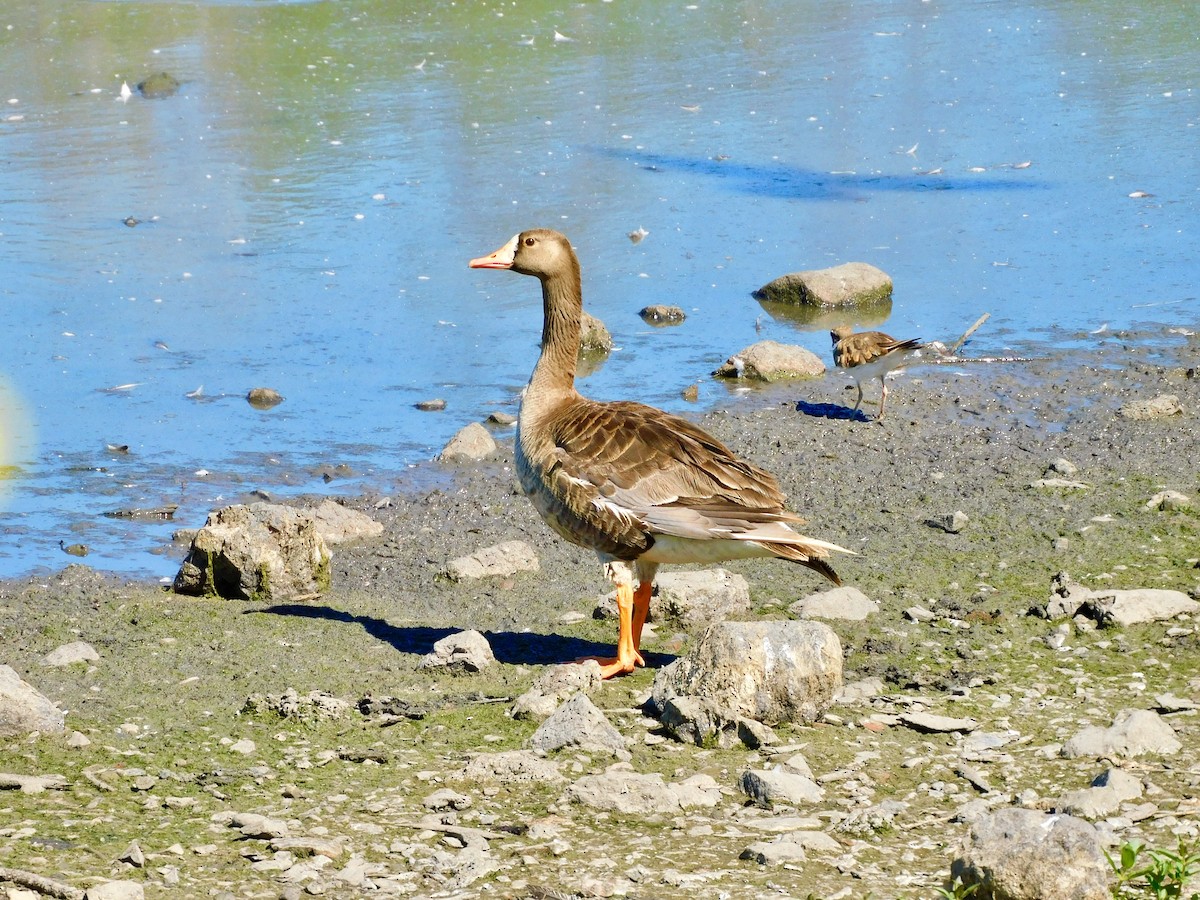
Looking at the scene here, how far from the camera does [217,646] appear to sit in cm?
663

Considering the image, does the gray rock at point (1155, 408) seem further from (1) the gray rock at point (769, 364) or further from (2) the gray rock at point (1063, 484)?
(1) the gray rock at point (769, 364)

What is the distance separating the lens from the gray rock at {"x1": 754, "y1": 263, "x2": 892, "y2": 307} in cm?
1220

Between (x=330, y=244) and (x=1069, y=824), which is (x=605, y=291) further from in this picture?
(x=1069, y=824)

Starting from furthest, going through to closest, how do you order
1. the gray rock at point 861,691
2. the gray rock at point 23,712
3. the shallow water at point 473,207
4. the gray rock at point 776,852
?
the shallow water at point 473,207
the gray rock at point 861,691
the gray rock at point 23,712
the gray rock at point 776,852

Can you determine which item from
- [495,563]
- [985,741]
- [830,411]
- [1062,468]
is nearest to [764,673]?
[985,741]

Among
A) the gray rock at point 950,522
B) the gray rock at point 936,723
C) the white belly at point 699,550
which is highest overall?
the white belly at point 699,550

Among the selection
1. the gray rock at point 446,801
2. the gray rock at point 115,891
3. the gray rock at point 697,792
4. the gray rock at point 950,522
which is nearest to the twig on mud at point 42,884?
the gray rock at point 115,891

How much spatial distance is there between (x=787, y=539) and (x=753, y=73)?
15764mm

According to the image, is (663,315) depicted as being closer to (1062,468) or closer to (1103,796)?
(1062,468)

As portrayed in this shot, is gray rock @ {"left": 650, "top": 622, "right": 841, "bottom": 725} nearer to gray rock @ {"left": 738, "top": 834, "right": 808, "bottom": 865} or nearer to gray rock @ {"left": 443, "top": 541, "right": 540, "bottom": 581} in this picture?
gray rock @ {"left": 738, "top": 834, "right": 808, "bottom": 865}

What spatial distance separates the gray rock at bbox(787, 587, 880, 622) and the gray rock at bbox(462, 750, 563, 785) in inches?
75.9

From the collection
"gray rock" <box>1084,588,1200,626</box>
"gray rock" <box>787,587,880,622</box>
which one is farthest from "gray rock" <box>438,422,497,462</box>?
"gray rock" <box>1084,588,1200,626</box>

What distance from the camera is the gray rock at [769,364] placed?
34.7ft

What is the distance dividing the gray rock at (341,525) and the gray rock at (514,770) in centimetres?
299
